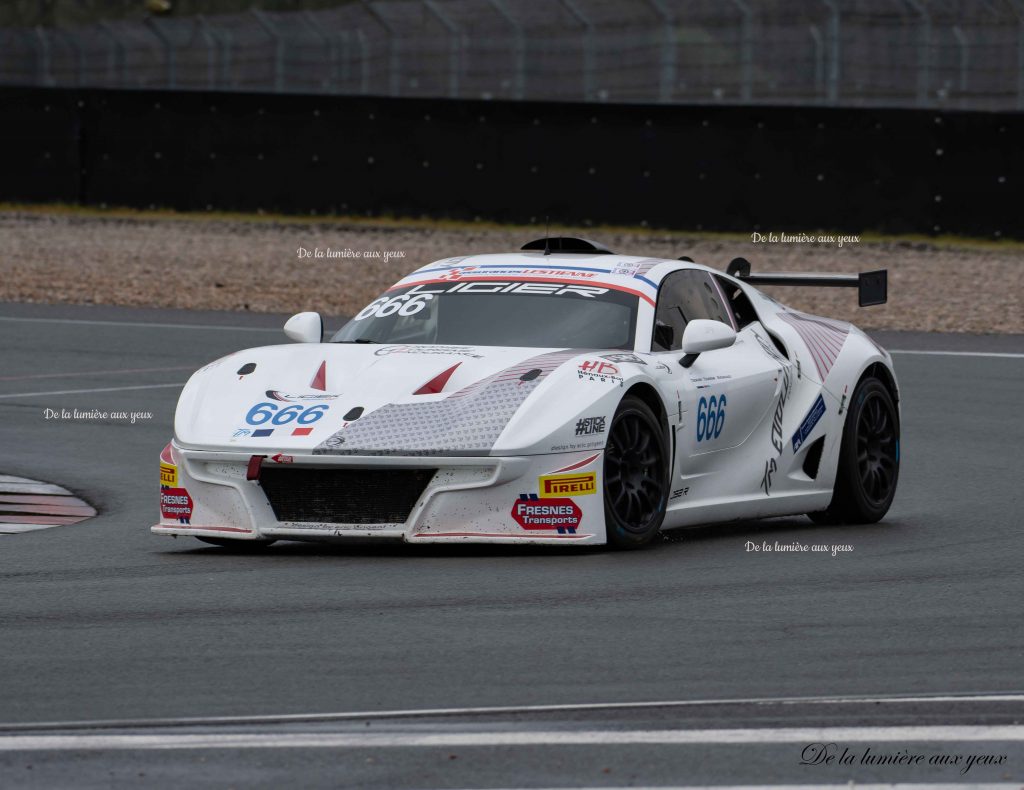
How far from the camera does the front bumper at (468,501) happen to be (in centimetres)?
801

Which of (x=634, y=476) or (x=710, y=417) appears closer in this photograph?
(x=634, y=476)

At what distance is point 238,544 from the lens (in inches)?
345

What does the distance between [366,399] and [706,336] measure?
1.49m

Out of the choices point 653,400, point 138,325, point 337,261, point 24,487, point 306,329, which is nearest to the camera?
point 653,400

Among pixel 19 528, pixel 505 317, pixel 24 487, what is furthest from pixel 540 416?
pixel 24 487

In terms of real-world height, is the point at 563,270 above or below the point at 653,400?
above

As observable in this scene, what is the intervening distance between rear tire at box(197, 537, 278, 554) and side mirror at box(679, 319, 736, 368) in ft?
6.18

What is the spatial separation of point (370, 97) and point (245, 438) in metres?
21.1

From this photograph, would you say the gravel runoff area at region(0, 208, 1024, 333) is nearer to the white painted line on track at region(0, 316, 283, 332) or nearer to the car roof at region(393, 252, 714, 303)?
the white painted line on track at region(0, 316, 283, 332)

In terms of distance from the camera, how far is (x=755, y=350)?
9.59 meters

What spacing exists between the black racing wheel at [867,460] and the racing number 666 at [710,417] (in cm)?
98

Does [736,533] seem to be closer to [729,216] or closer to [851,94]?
[729,216]

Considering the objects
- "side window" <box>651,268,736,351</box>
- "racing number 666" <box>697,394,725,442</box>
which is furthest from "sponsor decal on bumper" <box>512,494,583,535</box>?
"side window" <box>651,268,736,351</box>

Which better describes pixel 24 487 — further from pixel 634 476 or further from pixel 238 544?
pixel 634 476
